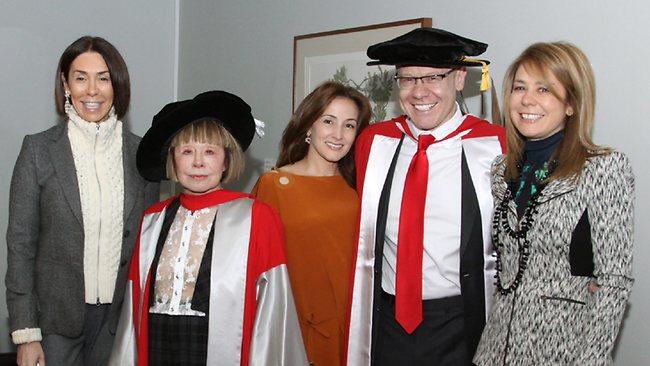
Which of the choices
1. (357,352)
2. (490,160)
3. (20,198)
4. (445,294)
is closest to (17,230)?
(20,198)

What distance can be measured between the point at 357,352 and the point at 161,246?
2.67 ft

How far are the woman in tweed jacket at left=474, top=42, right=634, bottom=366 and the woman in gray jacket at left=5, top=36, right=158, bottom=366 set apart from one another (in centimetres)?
143

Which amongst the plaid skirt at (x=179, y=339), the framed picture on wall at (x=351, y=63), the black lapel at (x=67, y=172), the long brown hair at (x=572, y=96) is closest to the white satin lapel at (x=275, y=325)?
the plaid skirt at (x=179, y=339)

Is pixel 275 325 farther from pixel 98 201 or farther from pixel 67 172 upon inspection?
pixel 67 172

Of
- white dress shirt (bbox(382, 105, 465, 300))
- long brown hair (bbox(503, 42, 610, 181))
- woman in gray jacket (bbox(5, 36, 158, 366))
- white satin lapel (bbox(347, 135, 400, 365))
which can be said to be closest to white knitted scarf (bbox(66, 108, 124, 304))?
woman in gray jacket (bbox(5, 36, 158, 366))

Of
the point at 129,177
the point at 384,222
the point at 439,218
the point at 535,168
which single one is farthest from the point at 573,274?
the point at 129,177

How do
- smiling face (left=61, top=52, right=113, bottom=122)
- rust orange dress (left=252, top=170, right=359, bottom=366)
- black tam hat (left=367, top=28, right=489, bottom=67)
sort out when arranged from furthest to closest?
rust orange dress (left=252, top=170, right=359, bottom=366) < smiling face (left=61, top=52, right=113, bottom=122) < black tam hat (left=367, top=28, right=489, bottom=67)

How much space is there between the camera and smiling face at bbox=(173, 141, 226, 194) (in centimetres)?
242

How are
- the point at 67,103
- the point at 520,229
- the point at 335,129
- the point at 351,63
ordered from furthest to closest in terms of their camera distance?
the point at 351,63
the point at 335,129
the point at 67,103
the point at 520,229

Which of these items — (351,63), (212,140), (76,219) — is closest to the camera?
(212,140)

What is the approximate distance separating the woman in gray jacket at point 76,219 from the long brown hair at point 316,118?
63 cm

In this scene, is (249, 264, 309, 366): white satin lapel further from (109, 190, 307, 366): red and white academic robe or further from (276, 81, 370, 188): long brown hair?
(276, 81, 370, 188): long brown hair

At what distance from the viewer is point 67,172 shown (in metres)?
2.58

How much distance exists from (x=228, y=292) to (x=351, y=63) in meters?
1.65
